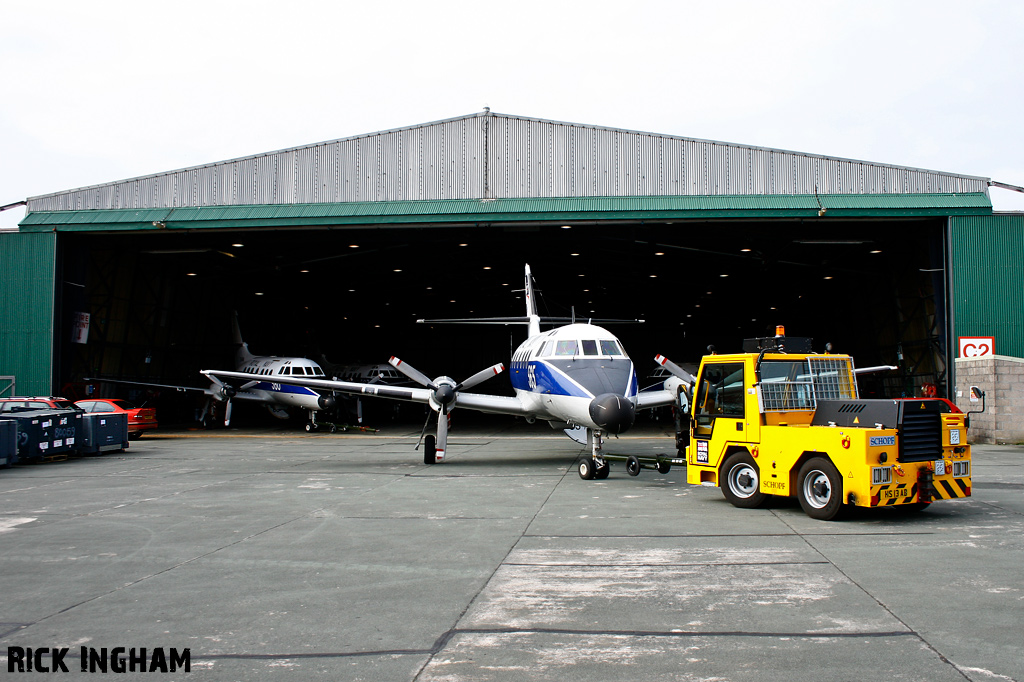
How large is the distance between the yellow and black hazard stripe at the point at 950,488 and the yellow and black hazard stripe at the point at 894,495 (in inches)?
14.1

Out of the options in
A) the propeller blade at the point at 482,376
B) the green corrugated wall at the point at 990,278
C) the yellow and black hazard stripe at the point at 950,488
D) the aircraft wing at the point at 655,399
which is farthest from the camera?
the green corrugated wall at the point at 990,278

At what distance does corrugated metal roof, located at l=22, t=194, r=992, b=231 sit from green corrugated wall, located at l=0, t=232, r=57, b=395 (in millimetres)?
823

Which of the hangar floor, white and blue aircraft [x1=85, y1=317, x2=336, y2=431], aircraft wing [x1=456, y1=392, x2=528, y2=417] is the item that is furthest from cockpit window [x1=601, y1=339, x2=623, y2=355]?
white and blue aircraft [x1=85, y1=317, x2=336, y2=431]

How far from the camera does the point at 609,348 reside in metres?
16.2

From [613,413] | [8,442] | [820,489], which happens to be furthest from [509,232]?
[820,489]

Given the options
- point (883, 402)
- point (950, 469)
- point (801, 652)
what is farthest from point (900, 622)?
point (950, 469)

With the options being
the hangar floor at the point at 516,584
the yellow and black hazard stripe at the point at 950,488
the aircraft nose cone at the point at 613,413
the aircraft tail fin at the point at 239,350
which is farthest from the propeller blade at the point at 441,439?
the aircraft tail fin at the point at 239,350

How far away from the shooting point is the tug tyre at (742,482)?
1095 centimetres

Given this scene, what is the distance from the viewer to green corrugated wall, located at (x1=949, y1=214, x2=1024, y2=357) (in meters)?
23.7

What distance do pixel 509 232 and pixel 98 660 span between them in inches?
963

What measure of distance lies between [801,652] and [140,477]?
15.1m

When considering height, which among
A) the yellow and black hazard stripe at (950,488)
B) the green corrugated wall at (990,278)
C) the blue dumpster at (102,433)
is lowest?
the blue dumpster at (102,433)

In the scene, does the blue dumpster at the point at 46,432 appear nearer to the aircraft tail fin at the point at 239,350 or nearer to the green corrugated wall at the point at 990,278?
the aircraft tail fin at the point at 239,350

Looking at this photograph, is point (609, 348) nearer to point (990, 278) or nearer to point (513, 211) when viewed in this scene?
point (513, 211)
